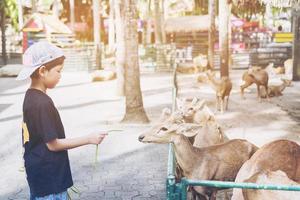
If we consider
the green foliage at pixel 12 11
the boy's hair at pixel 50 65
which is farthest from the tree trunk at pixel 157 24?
the boy's hair at pixel 50 65

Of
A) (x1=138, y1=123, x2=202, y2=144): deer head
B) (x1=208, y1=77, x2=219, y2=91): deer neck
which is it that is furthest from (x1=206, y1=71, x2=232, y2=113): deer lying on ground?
(x1=138, y1=123, x2=202, y2=144): deer head

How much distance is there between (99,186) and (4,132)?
4892 mm

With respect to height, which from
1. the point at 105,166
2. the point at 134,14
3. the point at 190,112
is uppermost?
the point at 134,14

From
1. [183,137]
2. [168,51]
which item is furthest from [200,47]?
[183,137]

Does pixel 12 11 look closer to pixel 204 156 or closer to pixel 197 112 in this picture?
pixel 197 112

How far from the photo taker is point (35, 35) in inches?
1177

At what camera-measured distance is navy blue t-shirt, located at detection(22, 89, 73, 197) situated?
366cm

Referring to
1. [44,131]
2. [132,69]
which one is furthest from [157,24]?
[44,131]

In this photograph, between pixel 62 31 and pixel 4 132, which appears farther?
pixel 62 31

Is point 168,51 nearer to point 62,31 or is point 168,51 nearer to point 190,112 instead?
point 62,31

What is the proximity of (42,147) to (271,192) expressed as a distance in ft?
5.77

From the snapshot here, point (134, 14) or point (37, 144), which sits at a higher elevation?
point (134, 14)

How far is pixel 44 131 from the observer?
11.9ft

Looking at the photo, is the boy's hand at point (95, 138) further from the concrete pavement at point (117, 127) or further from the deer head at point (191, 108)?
the deer head at point (191, 108)
